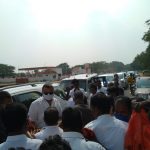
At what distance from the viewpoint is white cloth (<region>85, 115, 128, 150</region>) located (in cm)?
495

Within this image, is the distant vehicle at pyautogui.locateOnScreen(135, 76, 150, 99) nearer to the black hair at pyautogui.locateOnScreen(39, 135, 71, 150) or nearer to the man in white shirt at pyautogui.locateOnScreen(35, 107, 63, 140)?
the man in white shirt at pyautogui.locateOnScreen(35, 107, 63, 140)

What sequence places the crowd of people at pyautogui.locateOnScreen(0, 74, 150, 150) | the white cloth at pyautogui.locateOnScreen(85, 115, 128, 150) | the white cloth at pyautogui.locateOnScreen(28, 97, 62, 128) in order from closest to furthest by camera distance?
the crowd of people at pyautogui.locateOnScreen(0, 74, 150, 150) < the white cloth at pyautogui.locateOnScreen(85, 115, 128, 150) < the white cloth at pyautogui.locateOnScreen(28, 97, 62, 128)

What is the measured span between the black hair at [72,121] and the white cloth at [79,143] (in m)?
0.08

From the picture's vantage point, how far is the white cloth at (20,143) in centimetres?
404

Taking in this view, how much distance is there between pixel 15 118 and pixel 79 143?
69 cm

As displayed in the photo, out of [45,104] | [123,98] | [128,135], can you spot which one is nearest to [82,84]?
[45,104]

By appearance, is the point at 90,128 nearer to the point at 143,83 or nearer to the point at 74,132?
the point at 74,132

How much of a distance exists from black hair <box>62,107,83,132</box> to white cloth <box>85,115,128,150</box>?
59 cm

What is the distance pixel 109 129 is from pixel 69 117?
0.74m

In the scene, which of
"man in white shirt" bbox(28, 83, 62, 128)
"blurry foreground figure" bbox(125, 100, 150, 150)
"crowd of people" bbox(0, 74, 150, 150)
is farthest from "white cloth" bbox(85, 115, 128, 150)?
"man in white shirt" bbox(28, 83, 62, 128)

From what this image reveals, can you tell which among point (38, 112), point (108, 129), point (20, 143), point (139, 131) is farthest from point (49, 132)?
point (38, 112)

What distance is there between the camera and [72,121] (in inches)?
174

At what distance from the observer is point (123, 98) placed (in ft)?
18.7

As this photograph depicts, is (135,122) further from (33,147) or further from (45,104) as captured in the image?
(45,104)
